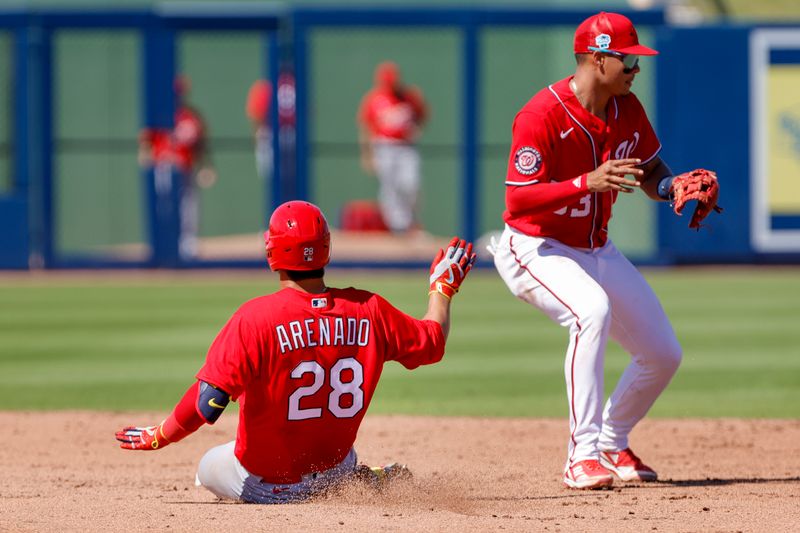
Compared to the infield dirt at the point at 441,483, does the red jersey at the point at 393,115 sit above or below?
above

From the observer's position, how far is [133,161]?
21.2 metres

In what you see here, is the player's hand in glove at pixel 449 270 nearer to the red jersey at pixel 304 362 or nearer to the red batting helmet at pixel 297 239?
the red jersey at pixel 304 362

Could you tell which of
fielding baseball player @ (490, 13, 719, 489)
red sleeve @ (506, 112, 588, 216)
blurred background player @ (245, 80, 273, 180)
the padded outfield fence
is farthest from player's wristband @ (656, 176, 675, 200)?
blurred background player @ (245, 80, 273, 180)

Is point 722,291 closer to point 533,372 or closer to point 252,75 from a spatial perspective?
point 533,372

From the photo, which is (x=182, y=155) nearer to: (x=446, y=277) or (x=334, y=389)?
(x=446, y=277)

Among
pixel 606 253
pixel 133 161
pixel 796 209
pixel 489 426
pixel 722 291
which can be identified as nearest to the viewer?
pixel 606 253

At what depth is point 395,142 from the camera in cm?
1706

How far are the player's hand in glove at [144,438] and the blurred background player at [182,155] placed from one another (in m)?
11.6

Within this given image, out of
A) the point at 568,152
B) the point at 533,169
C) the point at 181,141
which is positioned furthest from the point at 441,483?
the point at 181,141

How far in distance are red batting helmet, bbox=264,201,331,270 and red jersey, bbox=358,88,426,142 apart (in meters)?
12.1

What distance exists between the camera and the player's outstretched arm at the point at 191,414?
4680 millimetres

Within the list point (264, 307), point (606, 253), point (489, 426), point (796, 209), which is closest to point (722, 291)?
point (796, 209)

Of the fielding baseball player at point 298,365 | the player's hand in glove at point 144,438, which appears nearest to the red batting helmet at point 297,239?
the fielding baseball player at point 298,365

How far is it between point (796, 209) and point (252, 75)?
9.60 metres
